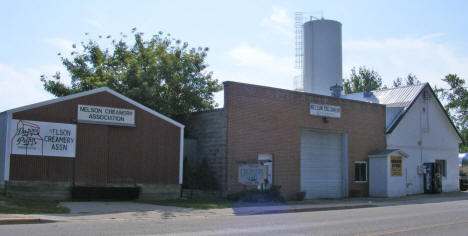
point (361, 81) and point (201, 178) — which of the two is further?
point (361, 81)

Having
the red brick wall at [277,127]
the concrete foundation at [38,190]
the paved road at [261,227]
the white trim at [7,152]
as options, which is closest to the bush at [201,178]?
the red brick wall at [277,127]

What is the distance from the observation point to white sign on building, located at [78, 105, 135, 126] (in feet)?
67.4

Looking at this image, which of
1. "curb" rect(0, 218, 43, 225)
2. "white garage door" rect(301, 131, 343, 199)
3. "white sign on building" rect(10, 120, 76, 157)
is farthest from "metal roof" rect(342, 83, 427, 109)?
"curb" rect(0, 218, 43, 225)

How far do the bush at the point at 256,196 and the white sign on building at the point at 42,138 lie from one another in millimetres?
7266

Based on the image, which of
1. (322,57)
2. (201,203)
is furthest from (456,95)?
(201,203)

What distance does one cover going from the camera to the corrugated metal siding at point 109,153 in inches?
766

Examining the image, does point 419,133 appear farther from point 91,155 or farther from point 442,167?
point 91,155

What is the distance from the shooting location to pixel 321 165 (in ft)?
93.6

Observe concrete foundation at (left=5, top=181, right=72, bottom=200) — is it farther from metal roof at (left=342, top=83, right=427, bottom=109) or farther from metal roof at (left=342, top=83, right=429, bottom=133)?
metal roof at (left=342, top=83, right=427, bottom=109)

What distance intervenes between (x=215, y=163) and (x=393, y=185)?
→ 11.5 metres

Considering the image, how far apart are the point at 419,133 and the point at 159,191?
20.0 metres

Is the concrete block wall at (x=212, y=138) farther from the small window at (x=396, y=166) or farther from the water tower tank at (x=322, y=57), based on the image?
the water tower tank at (x=322, y=57)

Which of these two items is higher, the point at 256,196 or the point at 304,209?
the point at 256,196

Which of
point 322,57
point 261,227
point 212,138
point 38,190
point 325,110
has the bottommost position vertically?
point 261,227
